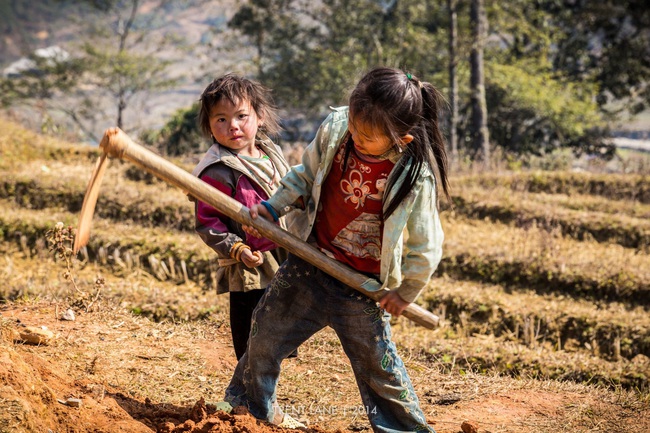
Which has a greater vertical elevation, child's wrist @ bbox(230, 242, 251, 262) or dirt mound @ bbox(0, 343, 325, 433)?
child's wrist @ bbox(230, 242, 251, 262)

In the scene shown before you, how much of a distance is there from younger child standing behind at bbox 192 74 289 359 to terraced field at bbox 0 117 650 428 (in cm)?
187

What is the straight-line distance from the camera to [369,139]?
103 inches

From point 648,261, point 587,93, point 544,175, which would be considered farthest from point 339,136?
point 587,93

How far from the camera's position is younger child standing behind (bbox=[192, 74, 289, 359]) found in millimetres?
3236

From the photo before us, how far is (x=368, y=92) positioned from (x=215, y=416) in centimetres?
140

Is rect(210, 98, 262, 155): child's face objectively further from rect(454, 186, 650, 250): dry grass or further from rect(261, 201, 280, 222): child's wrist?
rect(454, 186, 650, 250): dry grass

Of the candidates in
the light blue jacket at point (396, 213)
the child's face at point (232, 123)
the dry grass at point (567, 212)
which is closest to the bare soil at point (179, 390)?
the light blue jacket at point (396, 213)

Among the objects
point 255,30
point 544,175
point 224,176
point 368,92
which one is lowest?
point 544,175

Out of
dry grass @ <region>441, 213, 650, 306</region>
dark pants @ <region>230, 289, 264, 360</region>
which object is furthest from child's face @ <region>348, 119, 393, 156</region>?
dry grass @ <region>441, 213, 650, 306</region>

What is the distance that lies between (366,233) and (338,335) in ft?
1.39

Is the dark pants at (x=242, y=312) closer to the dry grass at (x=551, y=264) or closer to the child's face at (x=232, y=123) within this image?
the child's face at (x=232, y=123)

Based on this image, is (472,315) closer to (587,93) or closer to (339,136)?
(339,136)

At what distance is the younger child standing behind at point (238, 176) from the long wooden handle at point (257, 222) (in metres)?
0.39

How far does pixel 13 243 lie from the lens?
8.79 metres
